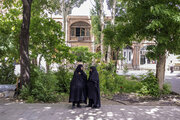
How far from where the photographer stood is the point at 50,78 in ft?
24.0

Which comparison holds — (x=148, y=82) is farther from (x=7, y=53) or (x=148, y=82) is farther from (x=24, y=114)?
(x=7, y=53)

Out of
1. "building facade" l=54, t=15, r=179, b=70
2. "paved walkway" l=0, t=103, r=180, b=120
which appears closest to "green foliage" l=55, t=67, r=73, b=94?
"paved walkway" l=0, t=103, r=180, b=120

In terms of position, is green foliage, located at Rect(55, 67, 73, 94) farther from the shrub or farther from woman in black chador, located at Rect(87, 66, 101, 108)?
the shrub

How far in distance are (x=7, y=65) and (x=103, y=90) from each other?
16.7 ft

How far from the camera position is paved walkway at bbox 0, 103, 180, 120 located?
528cm

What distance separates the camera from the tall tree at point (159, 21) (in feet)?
22.9

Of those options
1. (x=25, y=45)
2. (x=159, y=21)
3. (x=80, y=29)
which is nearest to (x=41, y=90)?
(x=25, y=45)

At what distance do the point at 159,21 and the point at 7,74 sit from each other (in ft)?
24.5

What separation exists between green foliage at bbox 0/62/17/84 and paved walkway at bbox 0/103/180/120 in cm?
312

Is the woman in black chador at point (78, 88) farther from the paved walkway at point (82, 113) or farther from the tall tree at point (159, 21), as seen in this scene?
the tall tree at point (159, 21)

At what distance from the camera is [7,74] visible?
9.41 metres

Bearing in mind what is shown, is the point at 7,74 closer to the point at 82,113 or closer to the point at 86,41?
the point at 82,113

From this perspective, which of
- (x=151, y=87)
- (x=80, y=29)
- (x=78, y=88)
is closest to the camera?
(x=78, y=88)

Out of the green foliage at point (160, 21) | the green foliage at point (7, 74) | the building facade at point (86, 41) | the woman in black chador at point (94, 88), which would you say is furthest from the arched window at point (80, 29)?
the woman in black chador at point (94, 88)
